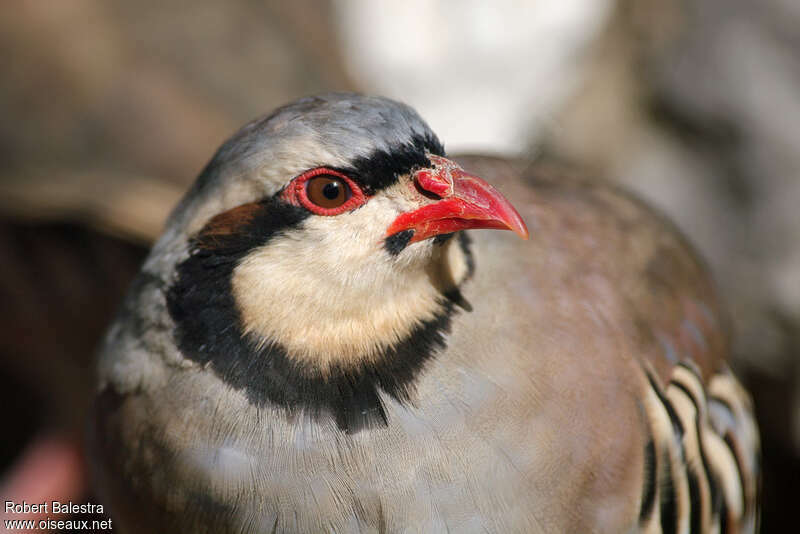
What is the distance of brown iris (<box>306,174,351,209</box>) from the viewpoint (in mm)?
1440

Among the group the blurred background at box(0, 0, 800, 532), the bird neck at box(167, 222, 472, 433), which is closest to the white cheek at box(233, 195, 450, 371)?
the bird neck at box(167, 222, 472, 433)

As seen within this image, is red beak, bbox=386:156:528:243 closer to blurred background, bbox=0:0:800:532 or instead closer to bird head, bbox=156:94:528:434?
bird head, bbox=156:94:528:434

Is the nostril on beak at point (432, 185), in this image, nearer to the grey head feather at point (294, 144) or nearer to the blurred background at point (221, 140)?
the grey head feather at point (294, 144)

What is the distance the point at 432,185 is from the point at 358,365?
313 millimetres

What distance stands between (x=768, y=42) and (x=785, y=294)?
87cm

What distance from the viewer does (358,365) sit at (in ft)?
4.94

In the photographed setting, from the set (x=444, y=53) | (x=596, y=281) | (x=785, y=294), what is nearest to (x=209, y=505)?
(x=596, y=281)

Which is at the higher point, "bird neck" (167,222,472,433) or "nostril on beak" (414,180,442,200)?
"nostril on beak" (414,180,442,200)

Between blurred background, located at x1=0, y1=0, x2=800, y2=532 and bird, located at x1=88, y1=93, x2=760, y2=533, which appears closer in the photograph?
bird, located at x1=88, y1=93, x2=760, y2=533

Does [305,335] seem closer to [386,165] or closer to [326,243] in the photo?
[326,243]

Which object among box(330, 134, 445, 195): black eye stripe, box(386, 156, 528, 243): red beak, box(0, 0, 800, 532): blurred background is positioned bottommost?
box(0, 0, 800, 532): blurred background

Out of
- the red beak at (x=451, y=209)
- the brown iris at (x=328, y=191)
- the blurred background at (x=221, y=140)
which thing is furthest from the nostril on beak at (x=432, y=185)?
the blurred background at (x=221, y=140)

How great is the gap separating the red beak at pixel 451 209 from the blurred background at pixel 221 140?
3.75 feet

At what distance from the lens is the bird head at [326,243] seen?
1.45 m
